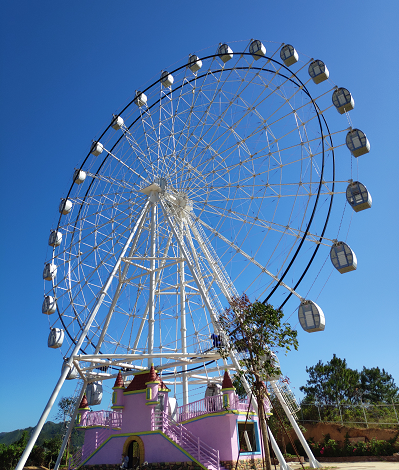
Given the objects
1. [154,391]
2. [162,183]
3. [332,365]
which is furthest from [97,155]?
[332,365]

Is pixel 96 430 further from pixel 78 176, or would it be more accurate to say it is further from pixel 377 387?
pixel 377 387

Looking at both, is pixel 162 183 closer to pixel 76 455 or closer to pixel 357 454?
pixel 76 455

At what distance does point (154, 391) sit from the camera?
57.3ft

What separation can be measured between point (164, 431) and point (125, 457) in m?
2.00

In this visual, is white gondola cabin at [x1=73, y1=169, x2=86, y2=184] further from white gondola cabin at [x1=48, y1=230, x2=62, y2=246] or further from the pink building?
the pink building

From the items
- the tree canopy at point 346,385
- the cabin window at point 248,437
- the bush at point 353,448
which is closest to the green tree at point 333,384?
the tree canopy at point 346,385

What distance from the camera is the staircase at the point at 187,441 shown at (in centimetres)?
1527

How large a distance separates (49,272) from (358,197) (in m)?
18.5

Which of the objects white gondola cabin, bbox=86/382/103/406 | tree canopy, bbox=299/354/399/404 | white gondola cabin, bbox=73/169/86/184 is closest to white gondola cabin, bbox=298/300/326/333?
white gondola cabin, bbox=86/382/103/406

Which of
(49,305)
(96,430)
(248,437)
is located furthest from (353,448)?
(49,305)

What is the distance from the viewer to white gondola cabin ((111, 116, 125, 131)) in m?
25.5

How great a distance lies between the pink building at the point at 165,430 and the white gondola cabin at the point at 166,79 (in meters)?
17.5

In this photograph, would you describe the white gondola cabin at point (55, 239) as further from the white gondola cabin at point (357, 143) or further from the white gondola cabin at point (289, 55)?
the white gondola cabin at point (357, 143)

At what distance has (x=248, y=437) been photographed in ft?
60.0
